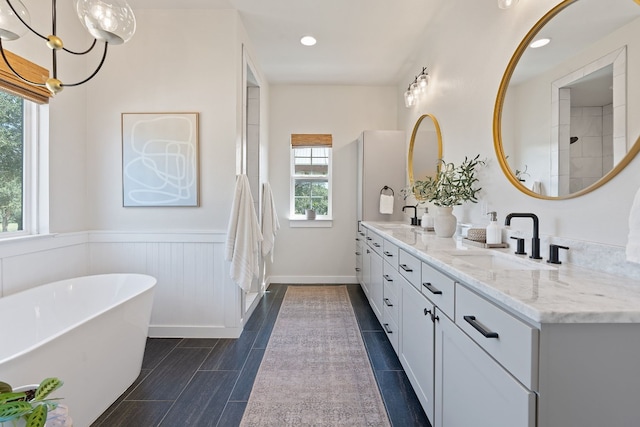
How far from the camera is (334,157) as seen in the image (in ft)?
14.6

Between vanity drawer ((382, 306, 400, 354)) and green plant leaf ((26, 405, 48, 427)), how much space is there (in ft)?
5.94

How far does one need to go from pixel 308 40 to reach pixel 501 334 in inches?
125

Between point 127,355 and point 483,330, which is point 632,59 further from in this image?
point 127,355

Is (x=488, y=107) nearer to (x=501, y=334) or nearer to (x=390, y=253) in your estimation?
(x=390, y=253)

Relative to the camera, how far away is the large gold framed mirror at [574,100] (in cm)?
114

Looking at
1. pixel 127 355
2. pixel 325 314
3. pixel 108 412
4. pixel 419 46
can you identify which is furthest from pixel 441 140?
pixel 108 412

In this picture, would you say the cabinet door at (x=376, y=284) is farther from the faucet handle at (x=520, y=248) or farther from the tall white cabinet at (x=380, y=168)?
the faucet handle at (x=520, y=248)

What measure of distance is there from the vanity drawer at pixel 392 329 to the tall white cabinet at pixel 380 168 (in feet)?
5.31

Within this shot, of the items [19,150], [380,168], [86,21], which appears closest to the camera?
[86,21]

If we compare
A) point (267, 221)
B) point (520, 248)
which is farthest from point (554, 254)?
point (267, 221)

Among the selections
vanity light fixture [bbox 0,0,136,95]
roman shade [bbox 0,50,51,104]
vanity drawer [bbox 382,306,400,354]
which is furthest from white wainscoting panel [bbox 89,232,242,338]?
vanity light fixture [bbox 0,0,136,95]

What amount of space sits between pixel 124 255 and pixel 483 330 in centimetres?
285

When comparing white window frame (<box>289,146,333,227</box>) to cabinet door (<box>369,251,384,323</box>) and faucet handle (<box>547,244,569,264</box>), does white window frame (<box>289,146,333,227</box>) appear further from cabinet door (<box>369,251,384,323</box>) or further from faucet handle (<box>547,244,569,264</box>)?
faucet handle (<box>547,244,569,264</box>)

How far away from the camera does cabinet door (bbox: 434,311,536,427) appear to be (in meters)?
0.85
